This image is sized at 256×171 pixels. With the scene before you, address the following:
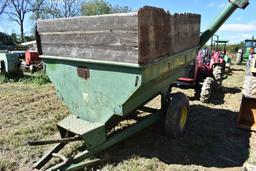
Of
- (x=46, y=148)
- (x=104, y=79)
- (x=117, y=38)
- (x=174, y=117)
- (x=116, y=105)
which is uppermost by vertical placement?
(x=117, y=38)

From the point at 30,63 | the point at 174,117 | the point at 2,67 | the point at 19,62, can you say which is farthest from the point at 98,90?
the point at 30,63

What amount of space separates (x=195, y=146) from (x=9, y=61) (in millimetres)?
8899

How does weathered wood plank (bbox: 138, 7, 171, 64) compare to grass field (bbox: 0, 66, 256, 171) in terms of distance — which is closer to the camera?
weathered wood plank (bbox: 138, 7, 171, 64)

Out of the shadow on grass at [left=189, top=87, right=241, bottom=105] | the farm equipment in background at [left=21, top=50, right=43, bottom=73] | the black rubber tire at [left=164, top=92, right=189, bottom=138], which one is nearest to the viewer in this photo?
the black rubber tire at [left=164, top=92, right=189, bottom=138]

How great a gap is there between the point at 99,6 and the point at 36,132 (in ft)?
152

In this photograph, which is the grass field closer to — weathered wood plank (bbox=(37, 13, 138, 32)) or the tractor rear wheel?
the tractor rear wheel

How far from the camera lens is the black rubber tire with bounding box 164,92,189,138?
4.54 metres

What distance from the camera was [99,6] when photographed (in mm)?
48531

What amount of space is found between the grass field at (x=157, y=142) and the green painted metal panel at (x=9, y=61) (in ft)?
13.9

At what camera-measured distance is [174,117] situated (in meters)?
4.52

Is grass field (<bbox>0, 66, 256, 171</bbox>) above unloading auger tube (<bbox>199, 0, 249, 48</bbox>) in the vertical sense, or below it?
below

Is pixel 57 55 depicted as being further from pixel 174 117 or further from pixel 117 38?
pixel 174 117

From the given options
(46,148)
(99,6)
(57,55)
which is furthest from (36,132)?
(99,6)

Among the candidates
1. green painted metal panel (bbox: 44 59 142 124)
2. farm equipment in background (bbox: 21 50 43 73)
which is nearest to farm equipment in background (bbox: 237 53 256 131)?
green painted metal panel (bbox: 44 59 142 124)
